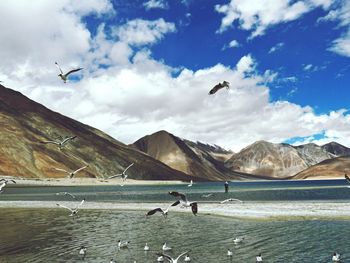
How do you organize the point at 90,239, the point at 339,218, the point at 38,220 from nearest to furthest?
the point at 90,239 < the point at 339,218 < the point at 38,220

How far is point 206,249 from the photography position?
41.6 m

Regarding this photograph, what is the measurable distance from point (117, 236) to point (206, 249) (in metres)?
12.9

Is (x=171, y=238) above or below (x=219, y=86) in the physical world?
below

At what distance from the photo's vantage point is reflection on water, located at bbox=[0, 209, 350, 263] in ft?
127

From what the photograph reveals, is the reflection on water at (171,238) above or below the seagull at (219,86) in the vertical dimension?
below

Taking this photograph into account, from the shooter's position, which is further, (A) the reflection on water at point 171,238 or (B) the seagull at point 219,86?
(A) the reflection on water at point 171,238

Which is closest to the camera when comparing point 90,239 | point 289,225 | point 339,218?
point 90,239

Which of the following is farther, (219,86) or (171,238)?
(171,238)

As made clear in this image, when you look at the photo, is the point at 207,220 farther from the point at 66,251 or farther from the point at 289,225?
the point at 66,251

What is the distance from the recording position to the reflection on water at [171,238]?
3884cm

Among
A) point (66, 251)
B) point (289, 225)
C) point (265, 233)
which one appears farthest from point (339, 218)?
point (66, 251)

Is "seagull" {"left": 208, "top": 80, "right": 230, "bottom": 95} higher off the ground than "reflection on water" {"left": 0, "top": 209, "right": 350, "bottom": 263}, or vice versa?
"seagull" {"left": 208, "top": 80, "right": 230, "bottom": 95}

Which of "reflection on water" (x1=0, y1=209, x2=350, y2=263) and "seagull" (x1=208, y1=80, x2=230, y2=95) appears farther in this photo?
"reflection on water" (x1=0, y1=209, x2=350, y2=263)

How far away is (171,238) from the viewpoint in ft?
158
